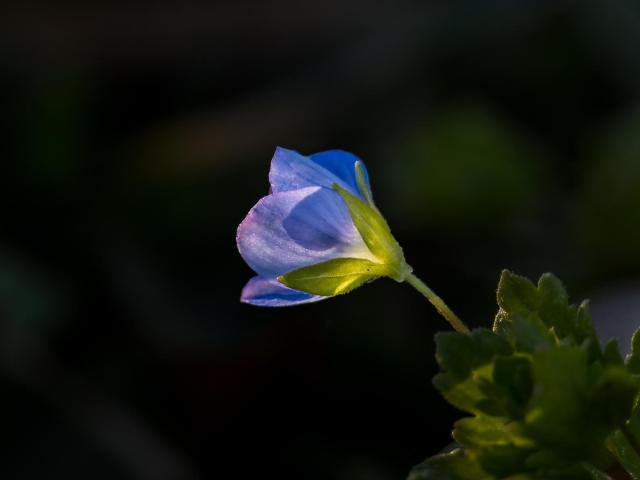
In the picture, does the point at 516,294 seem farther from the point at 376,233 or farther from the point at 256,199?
the point at 256,199

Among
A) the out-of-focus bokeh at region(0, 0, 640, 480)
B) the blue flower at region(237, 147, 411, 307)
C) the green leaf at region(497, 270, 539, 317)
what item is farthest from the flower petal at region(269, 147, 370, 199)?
the out-of-focus bokeh at region(0, 0, 640, 480)

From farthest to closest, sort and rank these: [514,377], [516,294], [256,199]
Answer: [256,199] → [516,294] → [514,377]

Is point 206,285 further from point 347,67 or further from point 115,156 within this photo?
point 347,67

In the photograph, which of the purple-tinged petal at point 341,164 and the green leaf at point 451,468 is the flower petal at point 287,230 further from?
the green leaf at point 451,468

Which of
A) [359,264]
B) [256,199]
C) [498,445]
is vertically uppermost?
[256,199]

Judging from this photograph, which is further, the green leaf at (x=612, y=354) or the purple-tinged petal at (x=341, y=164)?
the purple-tinged petal at (x=341, y=164)

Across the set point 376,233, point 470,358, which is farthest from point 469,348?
point 376,233

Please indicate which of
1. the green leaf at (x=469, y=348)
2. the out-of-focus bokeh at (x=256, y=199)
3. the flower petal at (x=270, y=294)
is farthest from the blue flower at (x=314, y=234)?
the out-of-focus bokeh at (x=256, y=199)
